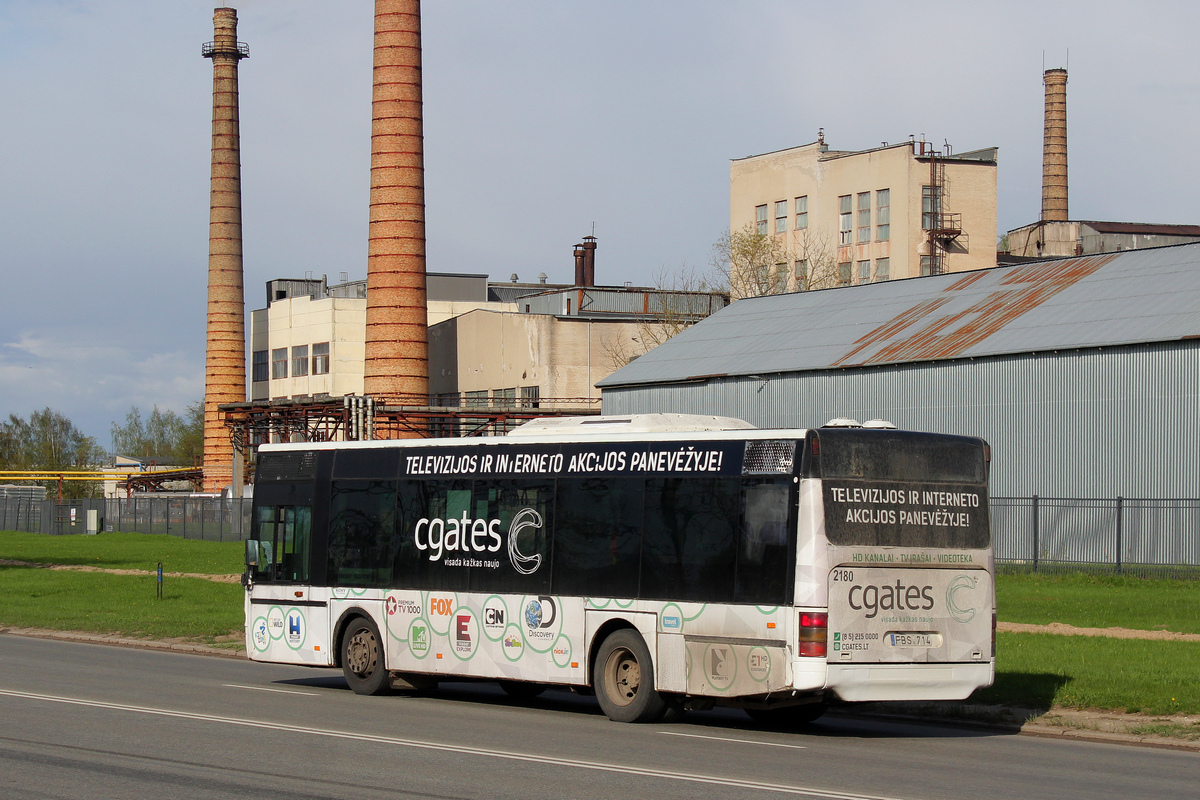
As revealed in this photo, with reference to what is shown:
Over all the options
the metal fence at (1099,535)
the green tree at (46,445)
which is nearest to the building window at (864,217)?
the metal fence at (1099,535)

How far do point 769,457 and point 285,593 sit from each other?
7057 mm

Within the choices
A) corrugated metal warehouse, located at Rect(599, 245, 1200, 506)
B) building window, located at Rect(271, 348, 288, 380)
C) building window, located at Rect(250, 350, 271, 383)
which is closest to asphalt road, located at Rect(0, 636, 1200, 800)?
corrugated metal warehouse, located at Rect(599, 245, 1200, 506)

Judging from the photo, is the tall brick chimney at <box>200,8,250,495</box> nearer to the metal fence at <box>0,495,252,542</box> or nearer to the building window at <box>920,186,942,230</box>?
the metal fence at <box>0,495,252,542</box>

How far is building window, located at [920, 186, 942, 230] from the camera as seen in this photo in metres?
73.2

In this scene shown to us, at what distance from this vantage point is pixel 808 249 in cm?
7744

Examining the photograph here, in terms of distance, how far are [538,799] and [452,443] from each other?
7105 millimetres

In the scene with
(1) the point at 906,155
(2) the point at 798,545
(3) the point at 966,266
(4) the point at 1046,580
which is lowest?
(4) the point at 1046,580

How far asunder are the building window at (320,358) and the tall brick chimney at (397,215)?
2583 centimetres

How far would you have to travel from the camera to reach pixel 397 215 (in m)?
55.7

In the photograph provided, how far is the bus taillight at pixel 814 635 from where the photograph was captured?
41.3 ft

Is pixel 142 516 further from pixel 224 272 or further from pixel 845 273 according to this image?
pixel 845 273

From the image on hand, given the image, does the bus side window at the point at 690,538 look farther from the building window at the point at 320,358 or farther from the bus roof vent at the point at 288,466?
the building window at the point at 320,358

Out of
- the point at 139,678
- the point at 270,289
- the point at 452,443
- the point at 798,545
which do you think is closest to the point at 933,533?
the point at 798,545

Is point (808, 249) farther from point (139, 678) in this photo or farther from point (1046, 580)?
point (139, 678)
